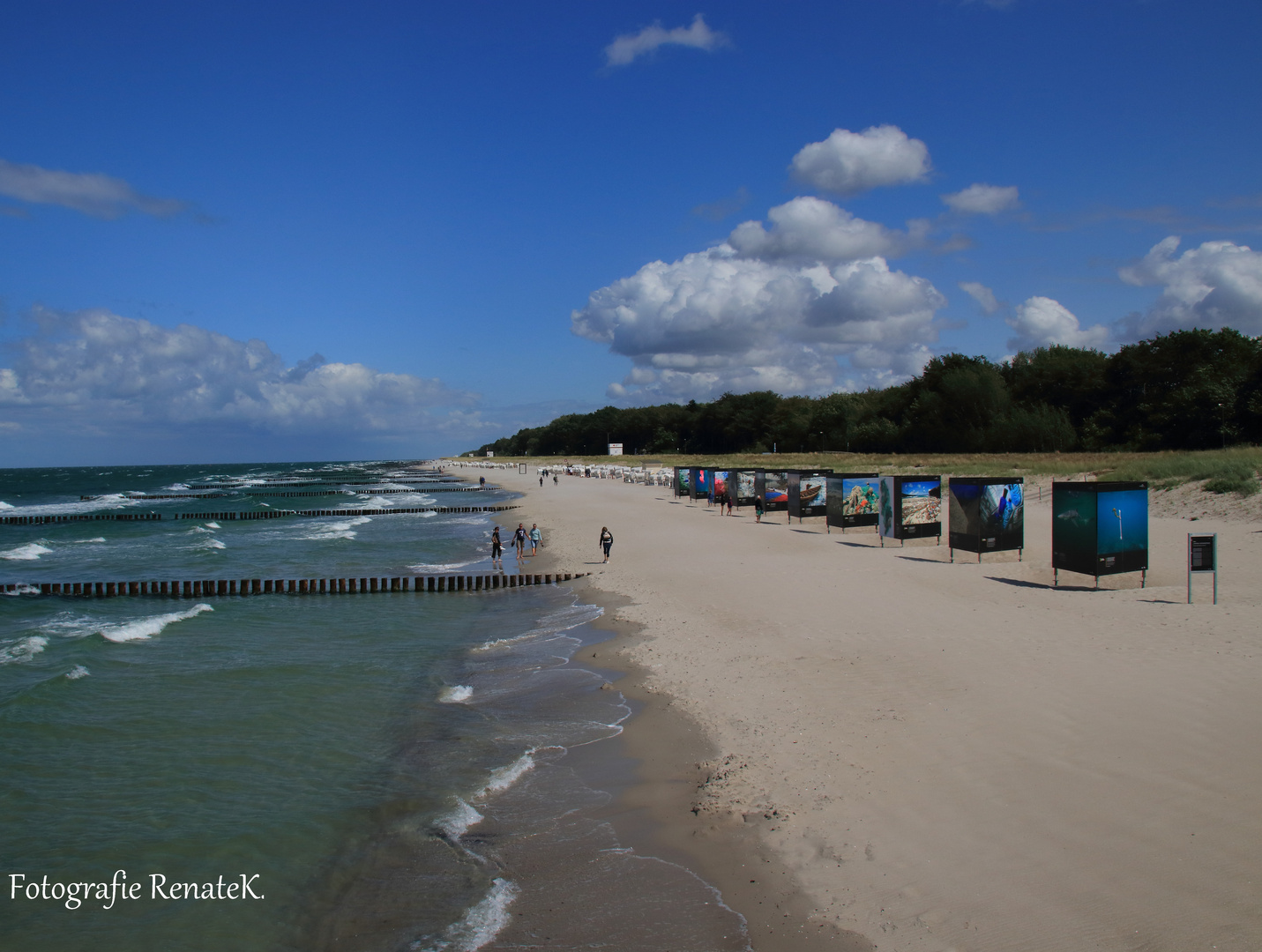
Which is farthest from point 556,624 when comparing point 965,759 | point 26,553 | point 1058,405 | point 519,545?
point 1058,405

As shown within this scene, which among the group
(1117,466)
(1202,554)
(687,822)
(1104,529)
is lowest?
(687,822)

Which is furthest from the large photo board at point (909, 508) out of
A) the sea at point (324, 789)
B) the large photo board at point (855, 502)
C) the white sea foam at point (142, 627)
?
the white sea foam at point (142, 627)

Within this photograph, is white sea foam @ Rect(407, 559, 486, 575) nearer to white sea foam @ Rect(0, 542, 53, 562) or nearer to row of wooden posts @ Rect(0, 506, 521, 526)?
white sea foam @ Rect(0, 542, 53, 562)

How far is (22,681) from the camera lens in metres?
13.7

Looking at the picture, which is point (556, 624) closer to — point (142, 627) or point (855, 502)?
point (142, 627)

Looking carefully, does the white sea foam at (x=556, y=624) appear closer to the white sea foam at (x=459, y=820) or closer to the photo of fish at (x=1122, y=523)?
the white sea foam at (x=459, y=820)

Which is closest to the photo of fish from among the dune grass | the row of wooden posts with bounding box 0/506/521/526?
the dune grass

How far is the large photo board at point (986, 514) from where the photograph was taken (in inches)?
781

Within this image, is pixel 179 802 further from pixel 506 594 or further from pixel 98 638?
pixel 506 594

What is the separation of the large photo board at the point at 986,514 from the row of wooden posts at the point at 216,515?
116 feet

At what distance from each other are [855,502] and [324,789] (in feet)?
72.3

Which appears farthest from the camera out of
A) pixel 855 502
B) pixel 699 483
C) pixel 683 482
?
pixel 683 482

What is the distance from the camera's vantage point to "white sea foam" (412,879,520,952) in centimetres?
579

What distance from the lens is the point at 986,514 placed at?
1998 centimetres
